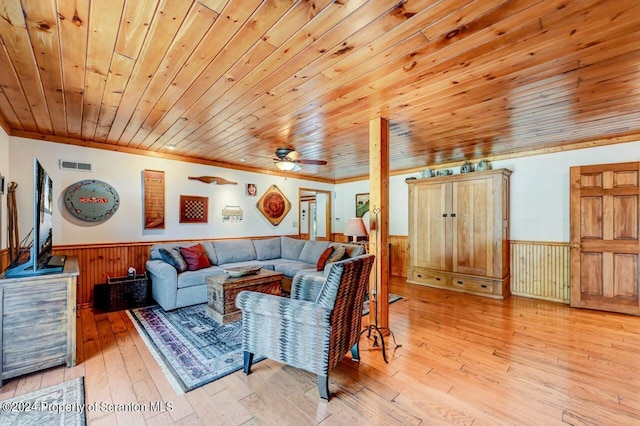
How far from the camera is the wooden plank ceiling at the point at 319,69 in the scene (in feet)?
4.93

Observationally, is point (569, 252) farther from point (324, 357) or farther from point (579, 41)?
point (324, 357)

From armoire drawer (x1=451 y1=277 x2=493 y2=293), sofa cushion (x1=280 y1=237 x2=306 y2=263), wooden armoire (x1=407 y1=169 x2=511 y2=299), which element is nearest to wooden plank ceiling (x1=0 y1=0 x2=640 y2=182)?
wooden armoire (x1=407 y1=169 x2=511 y2=299)

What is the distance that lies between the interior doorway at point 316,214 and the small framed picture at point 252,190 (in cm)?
118

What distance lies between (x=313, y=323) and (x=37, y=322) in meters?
2.25

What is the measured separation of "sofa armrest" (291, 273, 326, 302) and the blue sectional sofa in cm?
86

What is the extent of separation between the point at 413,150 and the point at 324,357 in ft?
11.6

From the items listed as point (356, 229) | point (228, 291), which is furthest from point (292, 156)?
point (228, 291)

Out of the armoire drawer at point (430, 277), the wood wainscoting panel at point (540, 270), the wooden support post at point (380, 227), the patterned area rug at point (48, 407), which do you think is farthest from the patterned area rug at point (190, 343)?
the wood wainscoting panel at point (540, 270)

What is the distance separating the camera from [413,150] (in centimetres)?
448

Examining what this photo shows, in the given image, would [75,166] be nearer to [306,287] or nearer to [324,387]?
[306,287]

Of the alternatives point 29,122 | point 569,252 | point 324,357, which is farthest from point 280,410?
point 569,252

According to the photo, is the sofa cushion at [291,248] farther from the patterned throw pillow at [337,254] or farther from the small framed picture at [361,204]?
the small framed picture at [361,204]

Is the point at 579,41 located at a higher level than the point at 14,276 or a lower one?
higher

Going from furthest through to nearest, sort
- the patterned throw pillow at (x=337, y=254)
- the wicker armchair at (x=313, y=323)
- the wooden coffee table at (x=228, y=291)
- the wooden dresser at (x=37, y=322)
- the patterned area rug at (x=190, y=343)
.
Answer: the patterned throw pillow at (x=337, y=254) → the wooden coffee table at (x=228, y=291) → the patterned area rug at (x=190, y=343) → the wooden dresser at (x=37, y=322) → the wicker armchair at (x=313, y=323)
